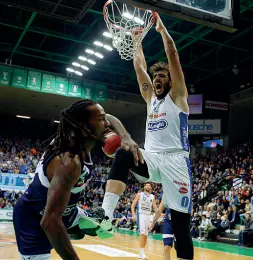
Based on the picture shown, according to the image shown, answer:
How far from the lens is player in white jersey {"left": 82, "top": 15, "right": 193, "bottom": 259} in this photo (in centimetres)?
324

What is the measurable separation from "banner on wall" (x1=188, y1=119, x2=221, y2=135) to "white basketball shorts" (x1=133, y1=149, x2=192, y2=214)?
19924 millimetres

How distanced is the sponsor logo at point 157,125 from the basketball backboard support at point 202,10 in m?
1.67

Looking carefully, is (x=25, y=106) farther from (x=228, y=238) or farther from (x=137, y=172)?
(x=137, y=172)

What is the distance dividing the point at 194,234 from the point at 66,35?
10.4 m

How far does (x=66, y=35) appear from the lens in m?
17.7

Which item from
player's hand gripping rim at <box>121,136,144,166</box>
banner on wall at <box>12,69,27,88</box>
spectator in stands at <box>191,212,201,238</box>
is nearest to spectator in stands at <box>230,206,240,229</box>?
spectator in stands at <box>191,212,201,238</box>

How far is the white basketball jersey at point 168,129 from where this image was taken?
12.2ft

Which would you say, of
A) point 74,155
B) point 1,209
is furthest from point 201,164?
point 74,155

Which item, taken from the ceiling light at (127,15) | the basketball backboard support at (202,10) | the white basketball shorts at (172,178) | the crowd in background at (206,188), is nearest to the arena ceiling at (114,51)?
the crowd in background at (206,188)

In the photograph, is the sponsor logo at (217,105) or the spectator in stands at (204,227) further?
the sponsor logo at (217,105)

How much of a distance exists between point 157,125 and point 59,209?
2.12 m

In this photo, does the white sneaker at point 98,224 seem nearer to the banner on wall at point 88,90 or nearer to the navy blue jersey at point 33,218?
the navy blue jersey at point 33,218

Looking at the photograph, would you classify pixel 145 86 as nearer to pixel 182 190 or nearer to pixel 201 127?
pixel 182 190

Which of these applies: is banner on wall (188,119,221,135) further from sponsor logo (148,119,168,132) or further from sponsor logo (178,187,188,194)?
sponsor logo (178,187,188,194)
